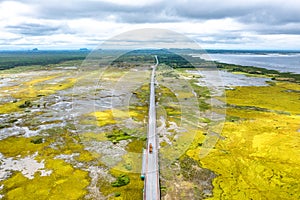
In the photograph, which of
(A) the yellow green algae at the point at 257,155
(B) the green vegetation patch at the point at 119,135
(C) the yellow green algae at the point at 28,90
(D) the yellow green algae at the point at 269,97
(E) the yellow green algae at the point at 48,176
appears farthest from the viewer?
(D) the yellow green algae at the point at 269,97

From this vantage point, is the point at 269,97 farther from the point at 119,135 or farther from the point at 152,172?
the point at 152,172

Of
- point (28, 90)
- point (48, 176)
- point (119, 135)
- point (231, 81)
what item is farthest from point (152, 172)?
point (231, 81)

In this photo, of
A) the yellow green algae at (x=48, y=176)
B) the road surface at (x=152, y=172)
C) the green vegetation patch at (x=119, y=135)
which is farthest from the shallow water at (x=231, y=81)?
the yellow green algae at (x=48, y=176)

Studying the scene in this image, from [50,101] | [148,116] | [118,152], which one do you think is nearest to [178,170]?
[118,152]

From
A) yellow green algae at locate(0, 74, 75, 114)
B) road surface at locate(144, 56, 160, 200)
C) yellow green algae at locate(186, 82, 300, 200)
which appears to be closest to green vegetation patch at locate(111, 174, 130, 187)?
road surface at locate(144, 56, 160, 200)

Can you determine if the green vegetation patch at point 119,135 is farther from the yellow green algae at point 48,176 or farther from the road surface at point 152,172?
the yellow green algae at point 48,176

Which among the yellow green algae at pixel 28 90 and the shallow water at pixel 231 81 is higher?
the yellow green algae at pixel 28 90

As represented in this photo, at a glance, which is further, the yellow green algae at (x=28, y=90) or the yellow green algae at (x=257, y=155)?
the yellow green algae at (x=28, y=90)

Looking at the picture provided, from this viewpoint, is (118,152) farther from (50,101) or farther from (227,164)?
(50,101)

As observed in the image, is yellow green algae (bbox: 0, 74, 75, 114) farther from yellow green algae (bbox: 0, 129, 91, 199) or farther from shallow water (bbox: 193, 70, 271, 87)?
shallow water (bbox: 193, 70, 271, 87)
